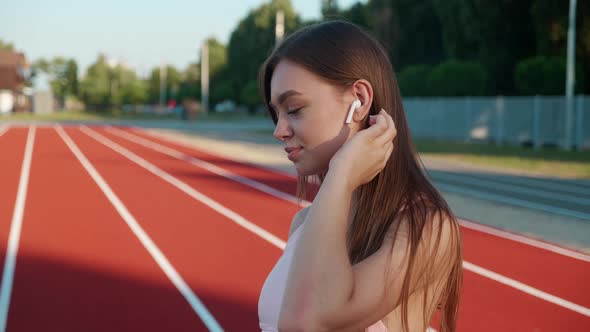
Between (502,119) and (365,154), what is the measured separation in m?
26.0

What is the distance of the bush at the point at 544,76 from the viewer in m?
24.6

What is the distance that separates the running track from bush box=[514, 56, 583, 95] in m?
15.2

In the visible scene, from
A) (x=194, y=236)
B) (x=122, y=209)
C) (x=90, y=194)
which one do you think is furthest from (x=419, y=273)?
(x=90, y=194)

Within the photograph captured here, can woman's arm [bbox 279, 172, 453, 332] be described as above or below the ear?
below

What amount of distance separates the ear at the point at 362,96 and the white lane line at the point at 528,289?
174 inches

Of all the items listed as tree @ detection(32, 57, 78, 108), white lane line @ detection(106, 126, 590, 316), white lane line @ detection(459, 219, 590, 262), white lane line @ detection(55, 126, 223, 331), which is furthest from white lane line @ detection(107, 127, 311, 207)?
tree @ detection(32, 57, 78, 108)

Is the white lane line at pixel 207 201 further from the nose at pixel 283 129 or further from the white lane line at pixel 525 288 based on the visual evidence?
the nose at pixel 283 129

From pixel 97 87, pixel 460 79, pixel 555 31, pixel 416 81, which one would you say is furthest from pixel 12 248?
pixel 97 87

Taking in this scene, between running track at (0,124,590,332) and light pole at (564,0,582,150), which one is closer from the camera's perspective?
running track at (0,124,590,332)

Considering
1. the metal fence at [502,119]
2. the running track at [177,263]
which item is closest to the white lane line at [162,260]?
the running track at [177,263]

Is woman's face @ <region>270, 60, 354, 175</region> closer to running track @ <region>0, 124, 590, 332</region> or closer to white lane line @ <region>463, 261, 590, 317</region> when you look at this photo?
running track @ <region>0, 124, 590, 332</region>

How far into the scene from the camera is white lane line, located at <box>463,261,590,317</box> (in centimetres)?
546

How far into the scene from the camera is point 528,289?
5953 mm

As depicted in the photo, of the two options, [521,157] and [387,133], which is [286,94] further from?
[521,157]
